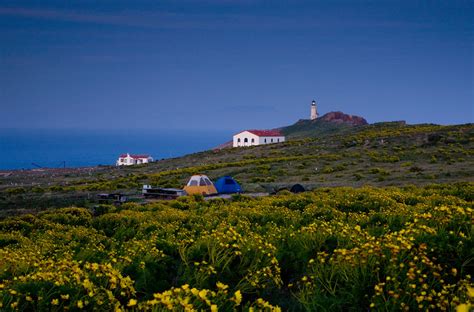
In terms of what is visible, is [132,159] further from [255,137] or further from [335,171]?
[335,171]

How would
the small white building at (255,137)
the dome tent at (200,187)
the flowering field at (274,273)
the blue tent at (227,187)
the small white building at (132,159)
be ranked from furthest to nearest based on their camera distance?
the small white building at (132,159)
the small white building at (255,137)
the blue tent at (227,187)
the dome tent at (200,187)
the flowering field at (274,273)

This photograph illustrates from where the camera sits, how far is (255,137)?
143 metres

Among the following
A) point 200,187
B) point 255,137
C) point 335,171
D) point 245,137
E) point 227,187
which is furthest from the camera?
point 245,137

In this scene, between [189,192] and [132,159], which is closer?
[189,192]

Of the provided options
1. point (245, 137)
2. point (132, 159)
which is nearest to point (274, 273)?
point (245, 137)

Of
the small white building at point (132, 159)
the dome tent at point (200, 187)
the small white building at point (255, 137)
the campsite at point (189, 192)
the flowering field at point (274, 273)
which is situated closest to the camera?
the flowering field at point (274, 273)

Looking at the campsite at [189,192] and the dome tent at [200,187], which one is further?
the dome tent at [200,187]

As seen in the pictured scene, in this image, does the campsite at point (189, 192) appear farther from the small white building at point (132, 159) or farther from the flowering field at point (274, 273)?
the small white building at point (132, 159)

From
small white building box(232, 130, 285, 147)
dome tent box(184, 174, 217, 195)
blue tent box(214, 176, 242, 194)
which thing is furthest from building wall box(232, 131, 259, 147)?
dome tent box(184, 174, 217, 195)

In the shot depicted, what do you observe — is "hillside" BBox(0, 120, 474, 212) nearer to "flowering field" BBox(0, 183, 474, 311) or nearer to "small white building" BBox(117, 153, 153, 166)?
"flowering field" BBox(0, 183, 474, 311)

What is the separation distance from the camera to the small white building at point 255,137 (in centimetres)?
14262

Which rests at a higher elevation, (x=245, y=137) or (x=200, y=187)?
(x=245, y=137)

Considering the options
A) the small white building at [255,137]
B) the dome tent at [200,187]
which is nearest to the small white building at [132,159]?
the small white building at [255,137]

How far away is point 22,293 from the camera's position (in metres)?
5.63
